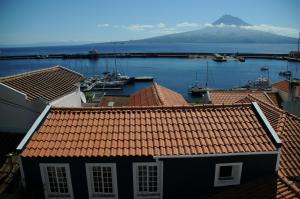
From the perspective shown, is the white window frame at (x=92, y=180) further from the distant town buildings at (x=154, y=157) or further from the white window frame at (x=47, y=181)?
the white window frame at (x=47, y=181)

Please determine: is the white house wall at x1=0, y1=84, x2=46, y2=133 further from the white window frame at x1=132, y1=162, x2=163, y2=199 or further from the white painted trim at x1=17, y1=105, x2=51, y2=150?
the white window frame at x1=132, y1=162, x2=163, y2=199

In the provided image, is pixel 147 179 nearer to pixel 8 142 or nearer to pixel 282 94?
pixel 8 142

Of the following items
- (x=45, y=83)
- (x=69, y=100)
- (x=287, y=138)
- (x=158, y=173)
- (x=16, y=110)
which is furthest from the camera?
(x=69, y=100)

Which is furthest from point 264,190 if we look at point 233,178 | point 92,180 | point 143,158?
point 92,180

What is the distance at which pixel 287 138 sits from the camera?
1303 centimetres

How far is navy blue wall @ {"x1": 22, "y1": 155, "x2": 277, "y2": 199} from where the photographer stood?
10203 millimetres

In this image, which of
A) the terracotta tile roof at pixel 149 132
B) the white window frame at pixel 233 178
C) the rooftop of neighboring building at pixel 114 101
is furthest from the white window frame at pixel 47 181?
the rooftop of neighboring building at pixel 114 101

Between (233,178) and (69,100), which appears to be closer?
(233,178)

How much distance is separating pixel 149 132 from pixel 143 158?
139 centimetres

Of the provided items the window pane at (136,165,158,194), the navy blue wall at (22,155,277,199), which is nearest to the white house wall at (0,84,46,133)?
the navy blue wall at (22,155,277,199)

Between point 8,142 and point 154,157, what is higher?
point 154,157

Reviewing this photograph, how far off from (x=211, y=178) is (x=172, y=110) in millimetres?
3547

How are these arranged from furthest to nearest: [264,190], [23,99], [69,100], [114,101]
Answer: [114,101] < [69,100] < [23,99] < [264,190]

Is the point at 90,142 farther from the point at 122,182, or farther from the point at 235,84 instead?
the point at 235,84
